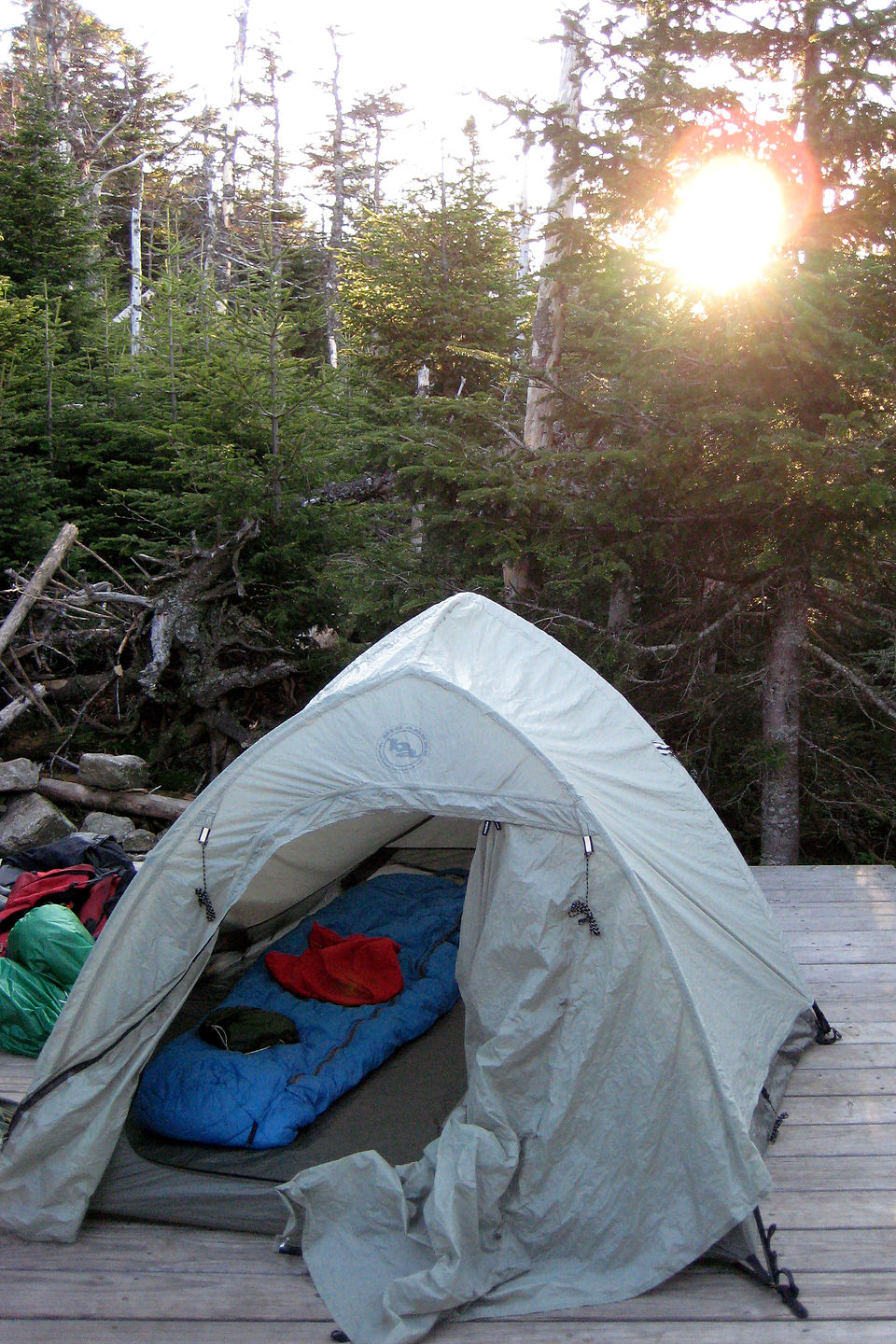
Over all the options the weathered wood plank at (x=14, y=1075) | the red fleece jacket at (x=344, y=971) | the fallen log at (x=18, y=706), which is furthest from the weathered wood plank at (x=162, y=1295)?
the fallen log at (x=18, y=706)

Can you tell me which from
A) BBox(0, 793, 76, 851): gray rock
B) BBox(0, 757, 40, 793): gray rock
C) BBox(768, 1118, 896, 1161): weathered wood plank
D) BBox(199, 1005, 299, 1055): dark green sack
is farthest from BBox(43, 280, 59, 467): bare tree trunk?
BBox(768, 1118, 896, 1161): weathered wood plank

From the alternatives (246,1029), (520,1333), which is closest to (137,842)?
(246,1029)

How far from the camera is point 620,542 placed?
6.39 meters

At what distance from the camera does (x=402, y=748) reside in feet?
10.7

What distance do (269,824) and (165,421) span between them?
813 centimetres

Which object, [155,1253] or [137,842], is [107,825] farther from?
[155,1253]

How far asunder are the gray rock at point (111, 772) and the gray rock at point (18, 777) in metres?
Answer: 0.36

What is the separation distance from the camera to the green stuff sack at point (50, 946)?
4207 mm

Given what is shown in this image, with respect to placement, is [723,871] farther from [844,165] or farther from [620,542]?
[844,165]

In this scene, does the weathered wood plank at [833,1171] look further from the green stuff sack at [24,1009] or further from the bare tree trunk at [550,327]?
the bare tree trunk at [550,327]

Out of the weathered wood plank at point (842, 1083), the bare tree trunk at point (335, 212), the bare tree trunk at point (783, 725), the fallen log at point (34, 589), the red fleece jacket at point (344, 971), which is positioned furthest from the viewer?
the bare tree trunk at point (335, 212)

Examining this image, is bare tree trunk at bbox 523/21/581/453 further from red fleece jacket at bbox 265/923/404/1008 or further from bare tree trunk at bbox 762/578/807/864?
red fleece jacket at bbox 265/923/404/1008

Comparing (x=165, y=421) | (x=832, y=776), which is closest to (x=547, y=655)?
(x=832, y=776)

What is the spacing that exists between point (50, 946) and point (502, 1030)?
2.29 metres
